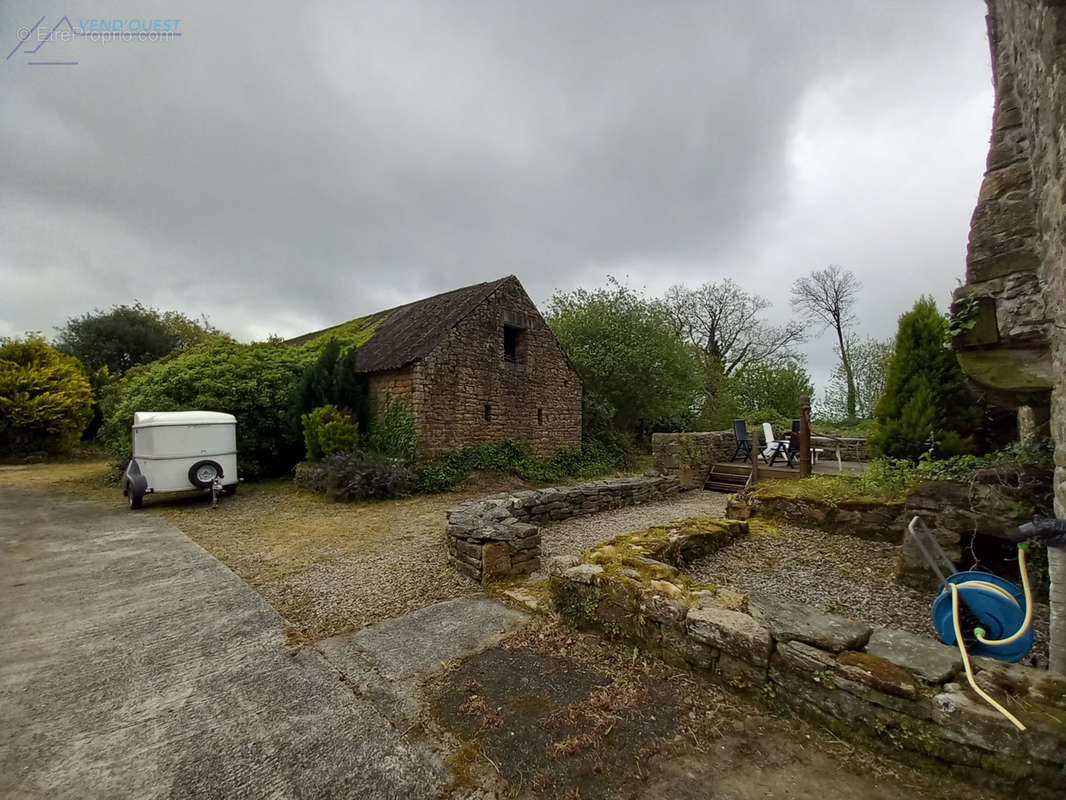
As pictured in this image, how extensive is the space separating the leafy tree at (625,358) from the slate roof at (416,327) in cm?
491

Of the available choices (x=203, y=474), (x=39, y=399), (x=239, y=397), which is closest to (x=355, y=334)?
(x=239, y=397)

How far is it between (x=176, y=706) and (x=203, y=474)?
8150 millimetres

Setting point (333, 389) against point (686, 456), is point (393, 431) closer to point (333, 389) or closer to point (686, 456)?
point (333, 389)

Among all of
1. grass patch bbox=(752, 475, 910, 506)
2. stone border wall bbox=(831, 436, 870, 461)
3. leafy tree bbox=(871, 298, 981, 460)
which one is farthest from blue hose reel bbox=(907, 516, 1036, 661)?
stone border wall bbox=(831, 436, 870, 461)

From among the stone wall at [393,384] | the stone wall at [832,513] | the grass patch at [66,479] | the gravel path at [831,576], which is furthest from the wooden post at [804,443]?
the grass patch at [66,479]

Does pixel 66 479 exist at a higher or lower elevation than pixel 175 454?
lower

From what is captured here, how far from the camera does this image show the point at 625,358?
682 inches

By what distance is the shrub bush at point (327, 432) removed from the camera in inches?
439

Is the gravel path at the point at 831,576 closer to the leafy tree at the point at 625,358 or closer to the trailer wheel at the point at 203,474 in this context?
the trailer wheel at the point at 203,474

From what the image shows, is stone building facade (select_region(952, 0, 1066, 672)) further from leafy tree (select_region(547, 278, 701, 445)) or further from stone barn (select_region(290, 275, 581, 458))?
leafy tree (select_region(547, 278, 701, 445))

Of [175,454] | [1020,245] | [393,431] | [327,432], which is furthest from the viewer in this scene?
[393,431]

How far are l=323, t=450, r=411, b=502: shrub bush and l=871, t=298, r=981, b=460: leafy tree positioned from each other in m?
9.21

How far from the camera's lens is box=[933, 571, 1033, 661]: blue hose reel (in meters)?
2.31

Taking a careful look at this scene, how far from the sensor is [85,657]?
11.2 feet
